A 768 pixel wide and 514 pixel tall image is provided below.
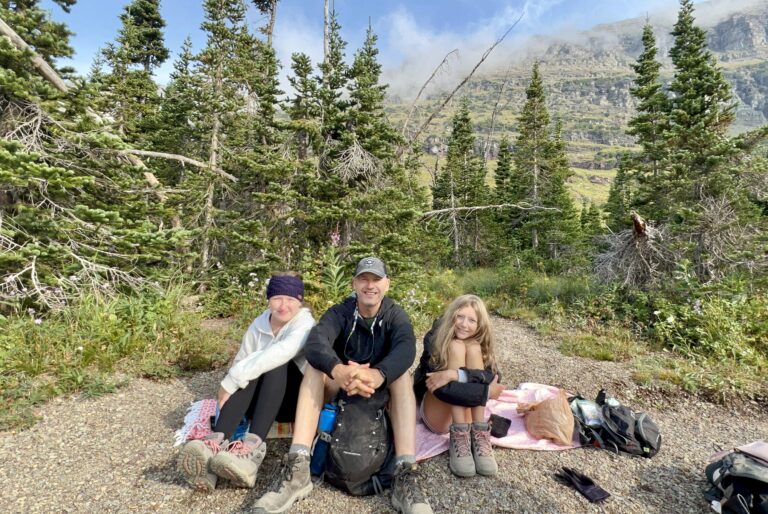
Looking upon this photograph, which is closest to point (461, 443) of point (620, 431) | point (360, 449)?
point (360, 449)

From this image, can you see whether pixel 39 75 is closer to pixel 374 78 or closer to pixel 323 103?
pixel 323 103

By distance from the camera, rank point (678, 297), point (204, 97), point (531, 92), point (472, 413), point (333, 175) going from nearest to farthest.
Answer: point (472, 413), point (678, 297), point (333, 175), point (204, 97), point (531, 92)

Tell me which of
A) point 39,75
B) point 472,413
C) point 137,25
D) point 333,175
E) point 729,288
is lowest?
point 472,413

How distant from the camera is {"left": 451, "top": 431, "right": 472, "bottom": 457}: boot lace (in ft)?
10.2

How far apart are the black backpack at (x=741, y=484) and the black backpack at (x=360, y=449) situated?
2.31 meters

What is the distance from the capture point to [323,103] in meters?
8.74

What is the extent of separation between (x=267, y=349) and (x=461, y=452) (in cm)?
185

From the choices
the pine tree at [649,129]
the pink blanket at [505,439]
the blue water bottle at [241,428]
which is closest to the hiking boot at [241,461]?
the blue water bottle at [241,428]

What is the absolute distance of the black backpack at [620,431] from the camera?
10.9 feet

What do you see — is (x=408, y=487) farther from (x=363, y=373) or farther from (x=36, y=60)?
(x=36, y=60)

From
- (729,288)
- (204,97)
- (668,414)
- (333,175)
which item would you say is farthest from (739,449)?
(204,97)

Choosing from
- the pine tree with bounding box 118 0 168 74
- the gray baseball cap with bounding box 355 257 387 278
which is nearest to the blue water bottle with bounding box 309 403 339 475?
the gray baseball cap with bounding box 355 257 387 278

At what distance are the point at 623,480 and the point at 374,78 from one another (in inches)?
344

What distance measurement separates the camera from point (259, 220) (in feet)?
27.4
